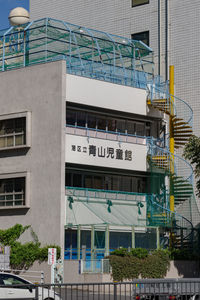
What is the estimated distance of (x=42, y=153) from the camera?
39.2 meters

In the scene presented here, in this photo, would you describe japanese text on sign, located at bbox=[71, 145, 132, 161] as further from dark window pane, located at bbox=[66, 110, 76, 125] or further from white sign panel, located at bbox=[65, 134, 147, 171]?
dark window pane, located at bbox=[66, 110, 76, 125]

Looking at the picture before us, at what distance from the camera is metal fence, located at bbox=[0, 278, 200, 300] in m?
17.2

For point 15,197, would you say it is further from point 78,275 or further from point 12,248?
point 78,275

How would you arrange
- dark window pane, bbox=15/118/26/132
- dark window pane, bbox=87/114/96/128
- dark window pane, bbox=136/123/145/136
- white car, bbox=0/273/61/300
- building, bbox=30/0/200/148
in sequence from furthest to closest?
building, bbox=30/0/200/148 < dark window pane, bbox=136/123/145/136 < dark window pane, bbox=87/114/96/128 < dark window pane, bbox=15/118/26/132 < white car, bbox=0/273/61/300

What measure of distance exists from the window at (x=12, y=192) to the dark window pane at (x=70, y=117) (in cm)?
436

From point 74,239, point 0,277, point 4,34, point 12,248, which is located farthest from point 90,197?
point 0,277

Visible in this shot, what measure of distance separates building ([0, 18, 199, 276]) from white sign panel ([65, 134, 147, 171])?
60mm

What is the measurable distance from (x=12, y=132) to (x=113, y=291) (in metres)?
24.0

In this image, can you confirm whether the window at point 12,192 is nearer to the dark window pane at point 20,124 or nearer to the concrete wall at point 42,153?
the concrete wall at point 42,153

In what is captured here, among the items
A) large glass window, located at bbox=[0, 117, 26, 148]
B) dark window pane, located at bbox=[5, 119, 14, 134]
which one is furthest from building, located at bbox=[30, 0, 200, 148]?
dark window pane, located at bbox=[5, 119, 14, 134]

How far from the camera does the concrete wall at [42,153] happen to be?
3825 cm

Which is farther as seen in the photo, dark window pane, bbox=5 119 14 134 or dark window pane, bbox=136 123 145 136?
dark window pane, bbox=136 123 145 136

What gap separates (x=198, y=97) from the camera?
4672cm

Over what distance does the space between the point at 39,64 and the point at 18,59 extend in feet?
14.3
